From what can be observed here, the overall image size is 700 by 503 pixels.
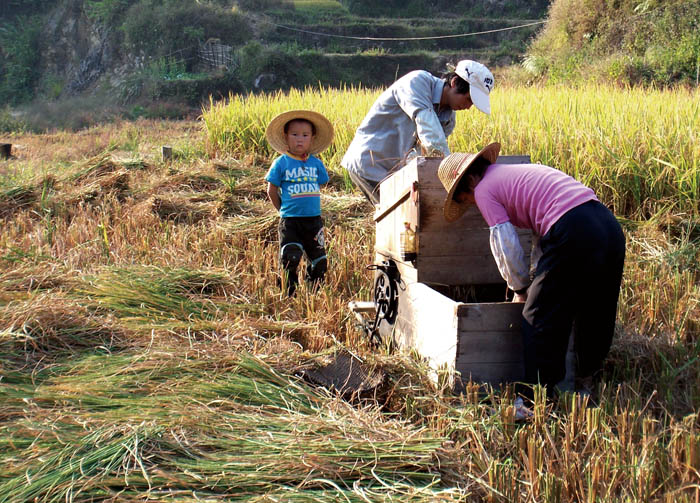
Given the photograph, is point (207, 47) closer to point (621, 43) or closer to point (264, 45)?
point (264, 45)

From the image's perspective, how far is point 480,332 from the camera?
7.82 feet

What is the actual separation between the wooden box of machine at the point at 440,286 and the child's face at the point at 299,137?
31.3 inches

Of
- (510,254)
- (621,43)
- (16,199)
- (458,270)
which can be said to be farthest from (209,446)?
(621,43)

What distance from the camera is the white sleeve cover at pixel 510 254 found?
7.67 feet

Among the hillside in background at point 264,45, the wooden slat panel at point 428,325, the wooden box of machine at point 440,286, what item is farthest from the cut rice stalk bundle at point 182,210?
the hillside in background at point 264,45

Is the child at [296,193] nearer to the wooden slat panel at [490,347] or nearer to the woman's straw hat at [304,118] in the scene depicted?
the woman's straw hat at [304,118]

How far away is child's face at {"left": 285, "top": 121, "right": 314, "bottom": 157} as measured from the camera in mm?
4004

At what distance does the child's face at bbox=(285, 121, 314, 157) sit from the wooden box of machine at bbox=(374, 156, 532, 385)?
796mm

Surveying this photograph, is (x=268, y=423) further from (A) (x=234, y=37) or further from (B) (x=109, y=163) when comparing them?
(A) (x=234, y=37)

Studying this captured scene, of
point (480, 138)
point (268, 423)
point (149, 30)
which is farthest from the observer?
point (149, 30)

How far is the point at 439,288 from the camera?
3.10m

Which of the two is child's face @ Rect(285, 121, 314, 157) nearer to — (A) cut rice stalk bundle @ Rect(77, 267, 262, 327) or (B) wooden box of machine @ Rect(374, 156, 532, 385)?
(B) wooden box of machine @ Rect(374, 156, 532, 385)

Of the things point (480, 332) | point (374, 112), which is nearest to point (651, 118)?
point (374, 112)

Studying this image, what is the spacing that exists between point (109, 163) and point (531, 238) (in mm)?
5420
